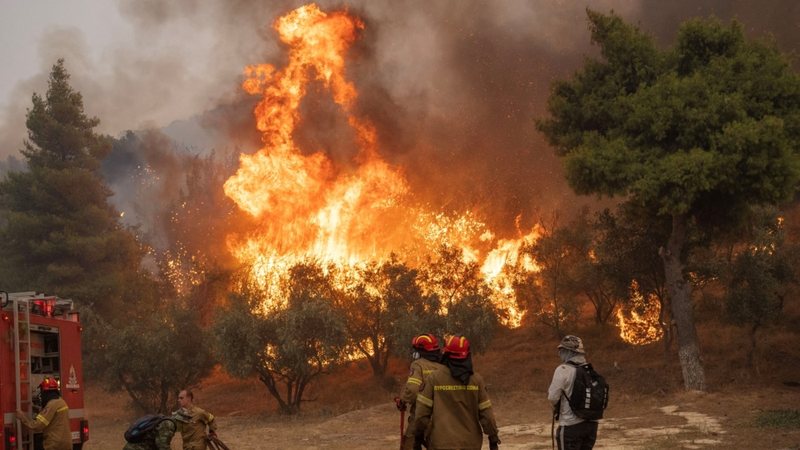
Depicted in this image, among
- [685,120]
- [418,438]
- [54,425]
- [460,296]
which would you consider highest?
[685,120]

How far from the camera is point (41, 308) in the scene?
1495 cm

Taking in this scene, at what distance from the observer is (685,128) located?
30.2 m

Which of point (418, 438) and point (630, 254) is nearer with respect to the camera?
point (418, 438)

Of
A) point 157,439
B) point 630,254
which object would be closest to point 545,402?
point 630,254

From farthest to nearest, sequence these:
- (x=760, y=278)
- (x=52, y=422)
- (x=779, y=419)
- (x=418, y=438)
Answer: (x=760, y=278)
(x=779, y=419)
(x=52, y=422)
(x=418, y=438)

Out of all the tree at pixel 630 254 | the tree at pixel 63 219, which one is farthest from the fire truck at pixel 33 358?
the tree at pixel 63 219

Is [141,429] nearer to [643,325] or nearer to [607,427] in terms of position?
[607,427]

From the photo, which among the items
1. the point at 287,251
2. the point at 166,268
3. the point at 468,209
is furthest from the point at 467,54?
the point at 166,268

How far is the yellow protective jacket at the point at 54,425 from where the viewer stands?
12.2 metres

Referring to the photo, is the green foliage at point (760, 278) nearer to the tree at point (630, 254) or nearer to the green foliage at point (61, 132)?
the tree at point (630, 254)

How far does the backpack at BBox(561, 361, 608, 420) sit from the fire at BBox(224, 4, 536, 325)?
40640 mm

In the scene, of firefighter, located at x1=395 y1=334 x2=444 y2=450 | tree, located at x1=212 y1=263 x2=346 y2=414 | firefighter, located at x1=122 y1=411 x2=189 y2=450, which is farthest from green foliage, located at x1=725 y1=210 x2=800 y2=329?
firefighter, located at x1=122 y1=411 x2=189 y2=450

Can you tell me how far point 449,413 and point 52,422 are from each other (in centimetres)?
678

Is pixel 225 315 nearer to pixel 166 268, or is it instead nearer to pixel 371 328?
pixel 371 328
